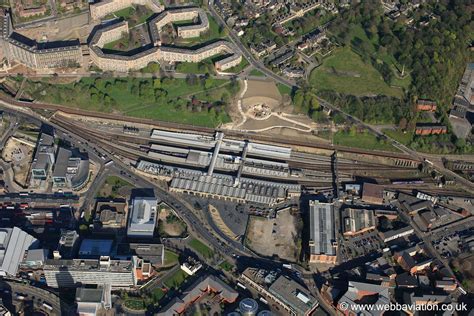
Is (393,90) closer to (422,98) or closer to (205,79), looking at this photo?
(422,98)

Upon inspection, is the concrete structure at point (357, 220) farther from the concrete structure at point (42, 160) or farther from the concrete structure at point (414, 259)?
the concrete structure at point (42, 160)

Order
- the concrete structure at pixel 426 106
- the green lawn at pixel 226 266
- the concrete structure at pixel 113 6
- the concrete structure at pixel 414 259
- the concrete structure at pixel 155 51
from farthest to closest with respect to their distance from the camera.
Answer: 1. the concrete structure at pixel 113 6
2. the concrete structure at pixel 155 51
3. the concrete structure at pixel 426 106
4. the concrete structure at pixel 414 259
5. the green lawn at pixel 226 266

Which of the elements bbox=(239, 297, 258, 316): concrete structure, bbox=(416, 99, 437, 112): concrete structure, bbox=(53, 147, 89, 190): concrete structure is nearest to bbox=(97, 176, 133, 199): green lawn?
bbox=(53, 147, 89, 190): concrete structure

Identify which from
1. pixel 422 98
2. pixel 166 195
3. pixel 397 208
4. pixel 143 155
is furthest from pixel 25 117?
pixel 422 98

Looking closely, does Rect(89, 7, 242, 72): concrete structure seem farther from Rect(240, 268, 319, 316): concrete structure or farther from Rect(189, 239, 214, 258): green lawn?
Rect(240, 268, 319, 316): concrete structure

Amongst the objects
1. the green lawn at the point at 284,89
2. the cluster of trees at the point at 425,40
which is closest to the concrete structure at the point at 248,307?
the green lawn at the point at 284,89

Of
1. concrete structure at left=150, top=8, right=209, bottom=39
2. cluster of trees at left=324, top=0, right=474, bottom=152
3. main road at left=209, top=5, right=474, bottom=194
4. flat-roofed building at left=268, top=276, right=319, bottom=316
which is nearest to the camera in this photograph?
flat-roofed building at left=268, top=276, right=319, bottom=316

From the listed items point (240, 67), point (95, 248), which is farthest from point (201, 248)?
point (240, 67)
